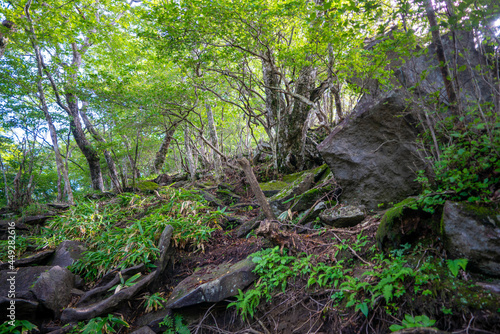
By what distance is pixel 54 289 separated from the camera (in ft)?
12.7

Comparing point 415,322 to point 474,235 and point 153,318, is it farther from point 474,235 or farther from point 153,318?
point 153,318

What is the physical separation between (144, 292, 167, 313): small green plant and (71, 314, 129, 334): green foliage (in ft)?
1.16

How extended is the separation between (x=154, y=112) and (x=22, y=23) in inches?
178

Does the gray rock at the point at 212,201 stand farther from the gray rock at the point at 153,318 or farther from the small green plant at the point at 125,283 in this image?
the gray rock at the point at 153,318

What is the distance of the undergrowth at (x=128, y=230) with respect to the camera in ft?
14.8

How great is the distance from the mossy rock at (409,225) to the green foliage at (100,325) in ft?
12.6

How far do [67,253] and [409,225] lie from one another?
20.0ft

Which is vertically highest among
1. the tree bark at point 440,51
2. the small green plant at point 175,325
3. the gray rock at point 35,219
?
the tree bark at point 440,51

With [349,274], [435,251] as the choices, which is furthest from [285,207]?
[435,251]

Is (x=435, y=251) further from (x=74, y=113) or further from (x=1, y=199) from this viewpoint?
(x=1, y=199)

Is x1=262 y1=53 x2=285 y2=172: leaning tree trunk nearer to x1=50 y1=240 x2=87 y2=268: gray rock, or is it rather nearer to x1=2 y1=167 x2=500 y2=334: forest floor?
x1=2 y1=167 x2=500 y2=334: forest floor

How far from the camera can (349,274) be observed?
2711mm

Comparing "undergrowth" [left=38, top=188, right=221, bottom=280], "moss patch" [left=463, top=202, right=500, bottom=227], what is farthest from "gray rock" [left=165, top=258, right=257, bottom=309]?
"moss patch" [left=463, top=202, right=500, bottom=227]

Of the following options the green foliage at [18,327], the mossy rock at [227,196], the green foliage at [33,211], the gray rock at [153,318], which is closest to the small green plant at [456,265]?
the gray rock at [153,318]
